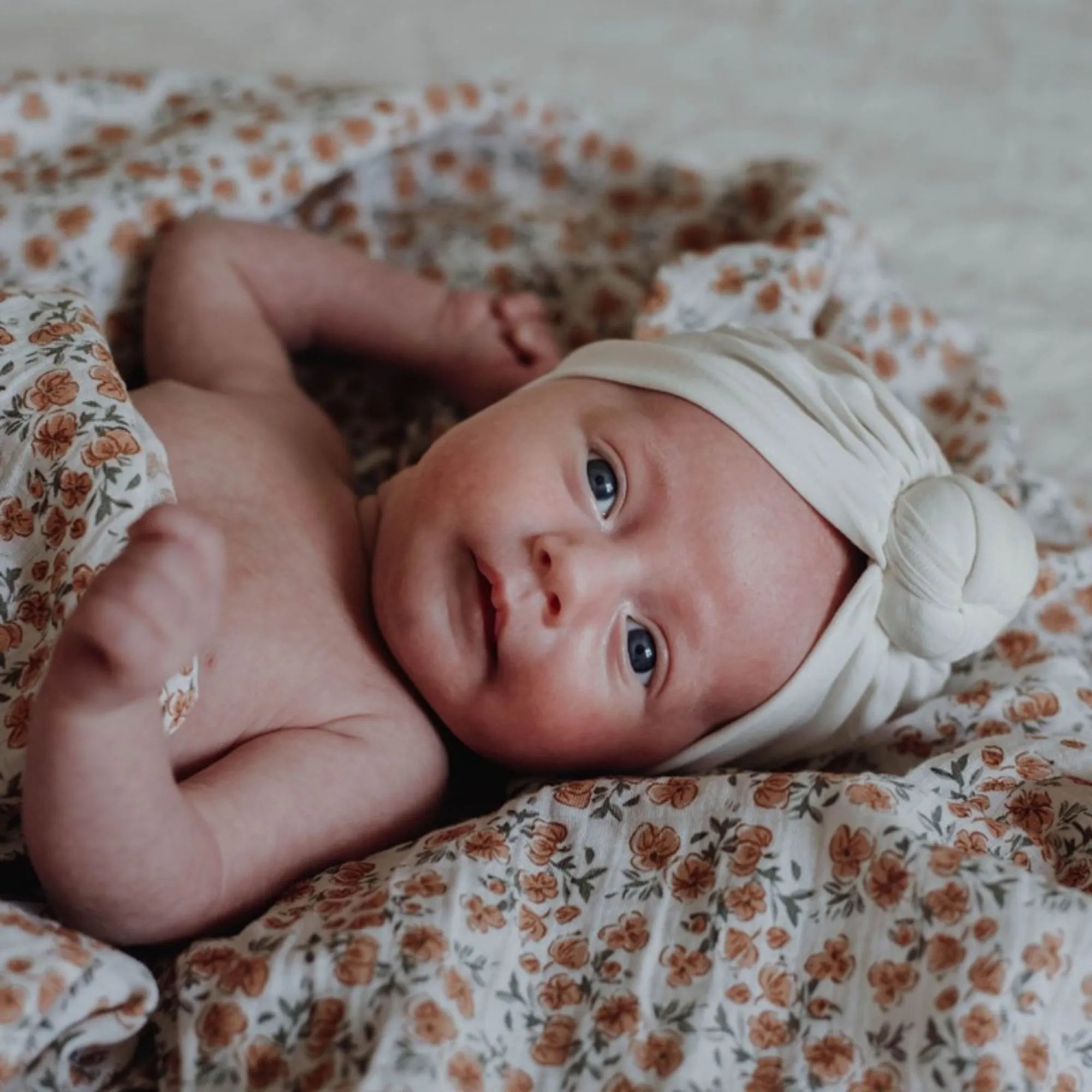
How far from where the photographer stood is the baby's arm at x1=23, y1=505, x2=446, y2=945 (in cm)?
89

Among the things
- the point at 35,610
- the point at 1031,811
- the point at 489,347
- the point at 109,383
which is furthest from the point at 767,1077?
the point at 489,347

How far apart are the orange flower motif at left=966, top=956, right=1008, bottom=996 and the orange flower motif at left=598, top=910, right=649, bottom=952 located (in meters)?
0.25

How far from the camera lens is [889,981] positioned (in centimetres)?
105

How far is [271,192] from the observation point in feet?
5.72

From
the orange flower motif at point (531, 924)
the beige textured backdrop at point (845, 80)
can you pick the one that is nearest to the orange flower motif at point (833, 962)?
the orange flower motif at point (531, 924)

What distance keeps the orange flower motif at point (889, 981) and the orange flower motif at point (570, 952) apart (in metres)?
0.23

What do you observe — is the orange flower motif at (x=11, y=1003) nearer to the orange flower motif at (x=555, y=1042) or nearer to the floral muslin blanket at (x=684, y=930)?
the floral muslin blanket at (x=684, y=930)

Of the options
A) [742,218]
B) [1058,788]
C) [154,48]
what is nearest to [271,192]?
[154,48]

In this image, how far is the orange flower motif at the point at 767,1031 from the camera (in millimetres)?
1061

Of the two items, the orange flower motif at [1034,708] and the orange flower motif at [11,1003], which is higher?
the orange flower motif at [1034,708]

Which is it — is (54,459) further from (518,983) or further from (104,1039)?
(518,983)

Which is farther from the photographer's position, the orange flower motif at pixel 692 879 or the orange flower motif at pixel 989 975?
the orange flower motif at pixel 692 879

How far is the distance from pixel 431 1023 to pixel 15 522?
1.79 ft

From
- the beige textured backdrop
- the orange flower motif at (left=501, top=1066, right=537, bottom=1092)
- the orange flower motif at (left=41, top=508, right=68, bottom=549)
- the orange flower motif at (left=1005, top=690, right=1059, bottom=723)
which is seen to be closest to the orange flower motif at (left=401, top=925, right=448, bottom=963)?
the orange flower motif at (left=501, top=1066, right=537, bottom=1092)
